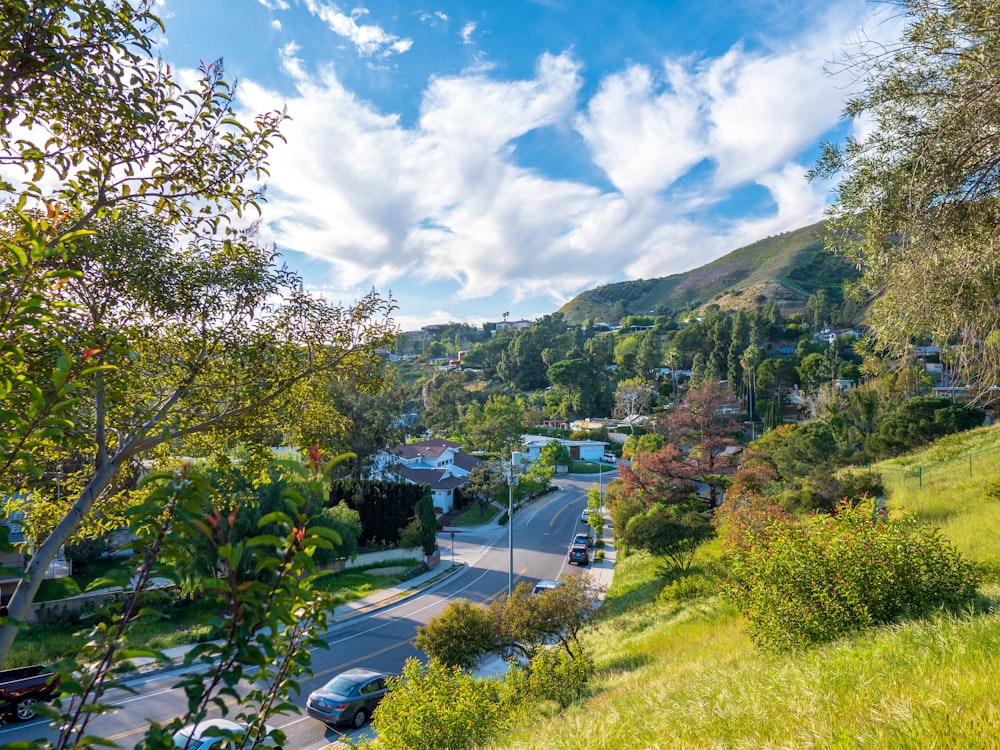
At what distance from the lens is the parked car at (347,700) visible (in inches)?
472

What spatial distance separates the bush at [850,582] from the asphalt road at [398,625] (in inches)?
267

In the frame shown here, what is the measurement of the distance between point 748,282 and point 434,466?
398 feet

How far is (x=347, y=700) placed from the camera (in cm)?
1217

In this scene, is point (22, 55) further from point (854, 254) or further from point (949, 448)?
point (949, 448)

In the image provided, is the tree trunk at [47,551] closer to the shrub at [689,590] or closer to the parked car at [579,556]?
the shrub at [689,590]

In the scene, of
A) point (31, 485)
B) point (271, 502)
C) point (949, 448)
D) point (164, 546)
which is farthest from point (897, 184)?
point (949, 448)

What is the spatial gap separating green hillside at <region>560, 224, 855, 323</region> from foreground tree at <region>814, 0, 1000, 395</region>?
92.9 meters

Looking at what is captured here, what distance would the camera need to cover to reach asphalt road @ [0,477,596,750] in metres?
11.9

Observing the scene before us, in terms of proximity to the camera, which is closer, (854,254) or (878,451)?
(854,254)

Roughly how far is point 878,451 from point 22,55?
40.4m

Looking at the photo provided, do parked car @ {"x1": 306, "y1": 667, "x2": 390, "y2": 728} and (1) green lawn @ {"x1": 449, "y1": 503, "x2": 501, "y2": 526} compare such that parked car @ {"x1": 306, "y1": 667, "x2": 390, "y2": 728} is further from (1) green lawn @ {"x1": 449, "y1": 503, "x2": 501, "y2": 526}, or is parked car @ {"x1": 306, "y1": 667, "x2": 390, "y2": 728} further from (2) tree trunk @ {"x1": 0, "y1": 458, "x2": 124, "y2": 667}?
(1) green lawn @ {"x1": 449, "y1": 503, "x2": 501, "y2": 526}

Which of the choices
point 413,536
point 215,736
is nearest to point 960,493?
point 215,736

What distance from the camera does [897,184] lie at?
7.76m

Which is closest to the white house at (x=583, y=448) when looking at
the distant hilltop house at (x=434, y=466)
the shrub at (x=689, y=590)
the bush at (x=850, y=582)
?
the distant hilltop house at (x=434, y=466)
